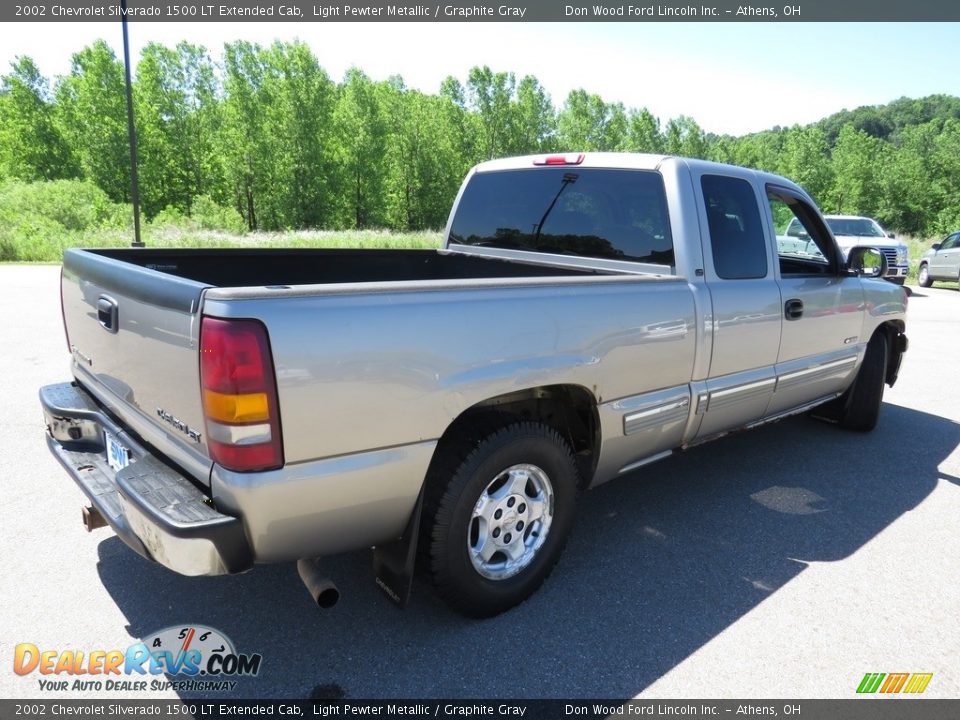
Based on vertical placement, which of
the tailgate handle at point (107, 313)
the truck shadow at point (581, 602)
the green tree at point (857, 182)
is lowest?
the truck shadow at point (581, 602)

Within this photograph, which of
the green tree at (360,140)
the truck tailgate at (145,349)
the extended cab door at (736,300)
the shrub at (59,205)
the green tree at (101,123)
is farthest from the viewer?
the green tree at (360,140)

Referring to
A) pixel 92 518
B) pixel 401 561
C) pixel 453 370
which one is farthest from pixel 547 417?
pixel 92 518

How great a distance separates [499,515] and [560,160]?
2.34 metres

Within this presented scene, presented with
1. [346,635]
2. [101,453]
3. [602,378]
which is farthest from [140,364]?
[602,378]

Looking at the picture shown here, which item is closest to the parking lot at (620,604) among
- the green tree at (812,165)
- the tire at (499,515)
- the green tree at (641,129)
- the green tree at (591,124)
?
the tire at (499,515)

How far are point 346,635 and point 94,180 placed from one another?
4800cm

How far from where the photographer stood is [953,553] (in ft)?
11.3

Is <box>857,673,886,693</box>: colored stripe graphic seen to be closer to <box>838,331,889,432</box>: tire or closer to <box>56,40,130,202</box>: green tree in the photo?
<box>838,331,889,432</box>: tire

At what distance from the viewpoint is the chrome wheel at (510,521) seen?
2666 mm

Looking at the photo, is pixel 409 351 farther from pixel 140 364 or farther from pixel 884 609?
pixel 884 609

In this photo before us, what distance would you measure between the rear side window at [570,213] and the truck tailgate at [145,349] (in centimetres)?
238

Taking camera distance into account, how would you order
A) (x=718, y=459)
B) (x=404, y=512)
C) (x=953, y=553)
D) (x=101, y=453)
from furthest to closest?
(x=718, y=459) → (x=953, y=553) → (x=101, y=453) → (x=404, y=512)

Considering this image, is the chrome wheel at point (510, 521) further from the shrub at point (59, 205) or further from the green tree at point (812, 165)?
the green tree at point (812, 165)

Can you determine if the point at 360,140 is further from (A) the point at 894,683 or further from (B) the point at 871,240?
(A) the point at 894,683
